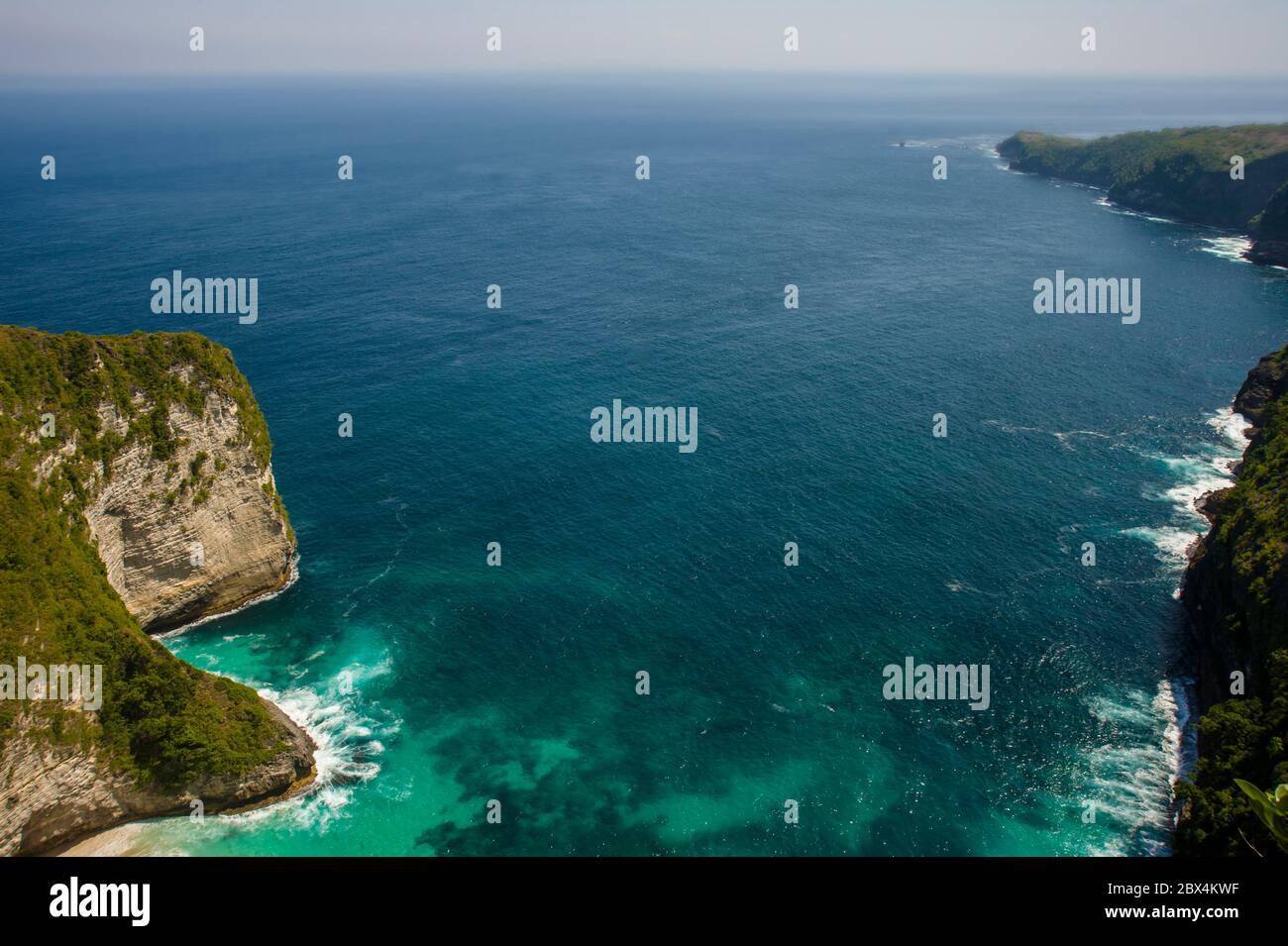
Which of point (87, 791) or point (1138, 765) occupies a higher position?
point (87, 791)

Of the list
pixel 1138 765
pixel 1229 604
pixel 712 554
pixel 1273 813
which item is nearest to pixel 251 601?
pixel 712 554

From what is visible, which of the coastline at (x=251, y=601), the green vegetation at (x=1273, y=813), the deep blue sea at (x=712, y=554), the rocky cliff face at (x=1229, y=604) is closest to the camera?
the green vegetation at (x=1273, y=813)

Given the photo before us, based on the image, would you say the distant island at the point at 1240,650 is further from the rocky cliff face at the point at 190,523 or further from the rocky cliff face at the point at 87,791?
the rocky cliff face at the point at 190,523

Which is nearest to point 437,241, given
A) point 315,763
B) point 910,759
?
point 315,763

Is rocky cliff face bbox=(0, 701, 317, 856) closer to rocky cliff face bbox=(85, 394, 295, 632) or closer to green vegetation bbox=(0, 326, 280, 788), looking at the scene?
green vegetation bbox=(0, 326, 280, 788)

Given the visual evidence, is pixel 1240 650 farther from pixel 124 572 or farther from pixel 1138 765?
pixel 124 572

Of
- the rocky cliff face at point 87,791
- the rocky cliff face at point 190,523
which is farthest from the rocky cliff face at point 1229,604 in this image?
the rocky cliff face at point 190,523

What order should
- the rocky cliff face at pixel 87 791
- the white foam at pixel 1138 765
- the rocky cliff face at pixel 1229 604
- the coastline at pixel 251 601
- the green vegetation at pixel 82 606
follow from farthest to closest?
1. the coastline at pixel 251 601
2. the rocky cliff face at pixel 1229 604
3. the white foam at pixel 1138 765
4. the green vegetation at pixel 82 606
5. the rocky cliff face at pixel 87 791
